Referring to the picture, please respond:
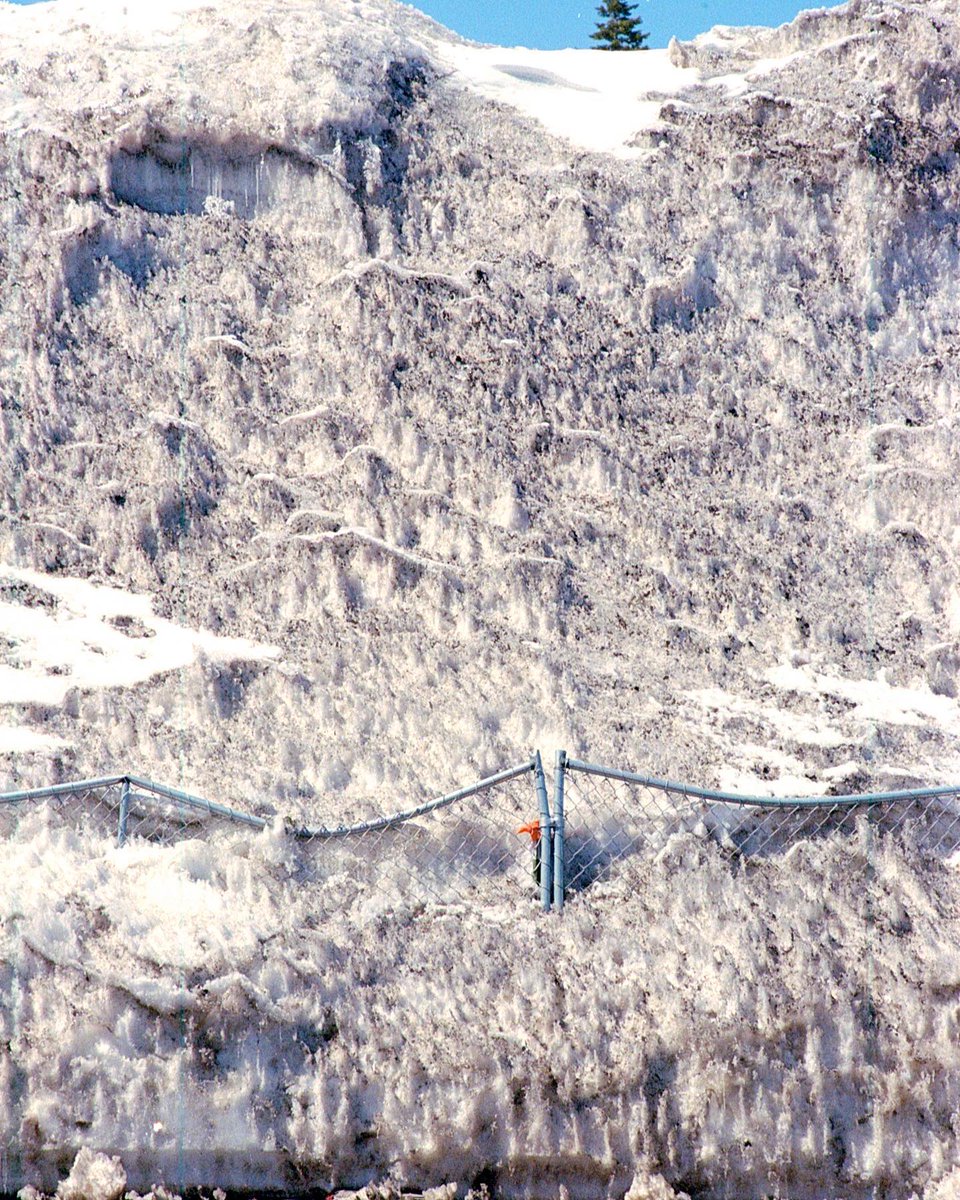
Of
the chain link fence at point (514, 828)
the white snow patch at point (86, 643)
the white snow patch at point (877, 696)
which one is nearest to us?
the chain link fence at point (514, 828)

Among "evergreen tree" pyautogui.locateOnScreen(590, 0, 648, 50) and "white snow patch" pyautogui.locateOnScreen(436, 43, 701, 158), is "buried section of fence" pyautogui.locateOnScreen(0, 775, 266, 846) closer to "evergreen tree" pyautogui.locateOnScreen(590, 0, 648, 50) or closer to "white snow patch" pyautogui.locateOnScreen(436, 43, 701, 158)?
"white snow patch" pyautogui.locateOnScreen(436, 43, 701, 158)

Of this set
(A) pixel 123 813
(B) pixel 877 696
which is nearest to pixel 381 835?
(A) pixel 123 813

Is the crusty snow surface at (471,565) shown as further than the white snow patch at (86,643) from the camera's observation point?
No

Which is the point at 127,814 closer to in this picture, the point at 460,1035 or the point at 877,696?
the point at 460,1035

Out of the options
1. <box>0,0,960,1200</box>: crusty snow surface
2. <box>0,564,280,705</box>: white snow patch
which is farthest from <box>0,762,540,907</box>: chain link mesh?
<box>0,564,280,705</box>: white snow patch

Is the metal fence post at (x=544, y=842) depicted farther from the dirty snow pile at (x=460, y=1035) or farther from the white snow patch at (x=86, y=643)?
the white snow patch at (x=86, y=643)

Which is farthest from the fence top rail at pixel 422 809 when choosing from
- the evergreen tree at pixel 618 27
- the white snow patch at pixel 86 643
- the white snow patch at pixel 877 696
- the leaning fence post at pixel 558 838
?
the evergreen tree at pixel 618 27

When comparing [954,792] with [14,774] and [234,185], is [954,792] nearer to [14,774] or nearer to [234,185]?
[14,774]
